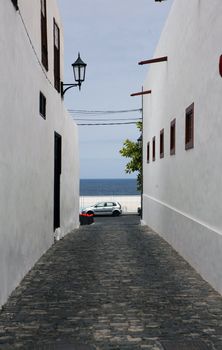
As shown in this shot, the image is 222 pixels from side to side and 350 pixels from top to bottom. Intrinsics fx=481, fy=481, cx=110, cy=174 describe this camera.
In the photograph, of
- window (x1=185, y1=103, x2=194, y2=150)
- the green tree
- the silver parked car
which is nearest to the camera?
window (x1=185, y1=103, x2=194, y2=150)

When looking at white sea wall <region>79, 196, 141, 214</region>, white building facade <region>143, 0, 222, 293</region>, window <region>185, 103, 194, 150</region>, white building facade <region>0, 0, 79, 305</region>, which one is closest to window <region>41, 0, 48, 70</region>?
white building facade <region>0, 0, 79, 305</region>

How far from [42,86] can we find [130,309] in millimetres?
6147

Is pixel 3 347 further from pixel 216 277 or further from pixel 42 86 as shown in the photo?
pixel 42 86

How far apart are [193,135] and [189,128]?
91cm

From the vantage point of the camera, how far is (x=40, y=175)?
A: 10.6 metres

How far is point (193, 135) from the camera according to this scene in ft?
32.3

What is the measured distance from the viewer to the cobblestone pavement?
201 inches

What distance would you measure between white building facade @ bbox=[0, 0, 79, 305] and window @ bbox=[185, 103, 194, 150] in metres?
3.22

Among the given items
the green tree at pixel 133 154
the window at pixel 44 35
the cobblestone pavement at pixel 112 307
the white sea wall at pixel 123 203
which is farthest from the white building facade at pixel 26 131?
the white sea wall at pixel 123 203

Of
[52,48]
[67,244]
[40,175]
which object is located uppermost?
[52,48]

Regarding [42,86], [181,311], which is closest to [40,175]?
[42,86]

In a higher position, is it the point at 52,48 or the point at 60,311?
the point at 52,48

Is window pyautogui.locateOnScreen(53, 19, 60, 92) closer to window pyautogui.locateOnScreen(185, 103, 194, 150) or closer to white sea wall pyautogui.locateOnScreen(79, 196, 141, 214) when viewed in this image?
window pyautogui.locateOnScreen(185, 103, 194, 150)

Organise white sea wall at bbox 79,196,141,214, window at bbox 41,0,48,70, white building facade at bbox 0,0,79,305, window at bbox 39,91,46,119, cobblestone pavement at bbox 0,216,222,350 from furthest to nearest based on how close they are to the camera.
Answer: white sea wall at bbox 79,196,141,214, window at bbox 41,0,48,70, window at bbox 39,91,46,119, white building facade at bbox 0,0,79,305, cobblestone pavement at bbox 0,216,222,350
